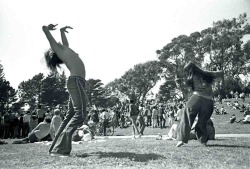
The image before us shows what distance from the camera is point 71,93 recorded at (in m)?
5.75

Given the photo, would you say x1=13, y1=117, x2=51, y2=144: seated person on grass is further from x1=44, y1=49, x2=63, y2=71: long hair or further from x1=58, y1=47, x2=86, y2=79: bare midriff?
x1=58, y1=47, x2=86, y2=79: bare midriff

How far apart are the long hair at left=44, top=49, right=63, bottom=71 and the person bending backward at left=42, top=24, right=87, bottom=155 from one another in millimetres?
472

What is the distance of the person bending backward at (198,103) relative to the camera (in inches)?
285

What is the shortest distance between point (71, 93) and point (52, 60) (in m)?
1.05

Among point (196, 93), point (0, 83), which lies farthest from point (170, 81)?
point (196, 93)

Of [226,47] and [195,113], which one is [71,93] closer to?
[195,113]

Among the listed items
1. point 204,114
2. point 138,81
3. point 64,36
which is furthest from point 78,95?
point 138,81

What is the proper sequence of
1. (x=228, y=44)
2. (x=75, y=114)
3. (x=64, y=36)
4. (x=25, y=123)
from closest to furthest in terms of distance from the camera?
(x=75, y=114)
(x=64, y=36)
(x=25, y=123)
(x=228, y=44)

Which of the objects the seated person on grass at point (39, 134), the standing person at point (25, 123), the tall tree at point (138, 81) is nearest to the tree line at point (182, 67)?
the tall tree at point (138, 81)

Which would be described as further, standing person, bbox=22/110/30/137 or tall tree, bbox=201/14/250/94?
tall tree, bbox=201/14/250/94

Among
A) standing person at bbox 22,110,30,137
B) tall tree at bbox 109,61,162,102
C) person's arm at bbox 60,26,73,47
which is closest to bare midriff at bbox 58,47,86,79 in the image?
person's arm at bbox 60,26,73,47

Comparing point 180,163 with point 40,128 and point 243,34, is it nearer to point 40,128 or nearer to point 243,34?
point 40,128

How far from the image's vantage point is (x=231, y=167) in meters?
4.18

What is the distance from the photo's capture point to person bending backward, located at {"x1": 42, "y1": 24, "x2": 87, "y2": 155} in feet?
18.3
